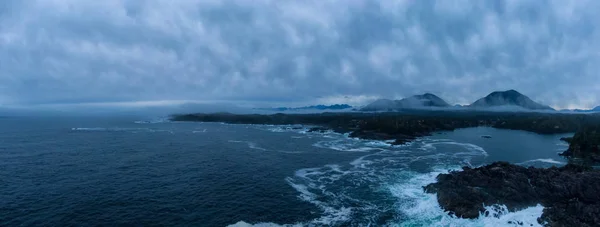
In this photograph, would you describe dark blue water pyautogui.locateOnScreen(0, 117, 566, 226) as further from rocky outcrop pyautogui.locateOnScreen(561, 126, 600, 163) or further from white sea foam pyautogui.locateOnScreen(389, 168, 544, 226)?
rocky outcrop pyautogui.locateOnScreen(561, 126, 600, 163)

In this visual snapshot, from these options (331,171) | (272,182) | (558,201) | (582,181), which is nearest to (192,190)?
(272,182)

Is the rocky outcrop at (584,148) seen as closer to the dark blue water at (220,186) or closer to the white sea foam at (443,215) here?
the dark blue water at (220,186)

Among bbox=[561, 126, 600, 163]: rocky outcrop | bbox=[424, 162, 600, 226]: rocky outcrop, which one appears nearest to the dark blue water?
bbox=[424, 162, 600, 226]: rocky outcrop

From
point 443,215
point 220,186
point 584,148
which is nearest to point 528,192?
point 443,215

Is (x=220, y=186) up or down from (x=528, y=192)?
down

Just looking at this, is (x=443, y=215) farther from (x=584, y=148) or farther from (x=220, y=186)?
(x=584, y=148)

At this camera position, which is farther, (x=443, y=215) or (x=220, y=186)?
(x=220, y=186)
